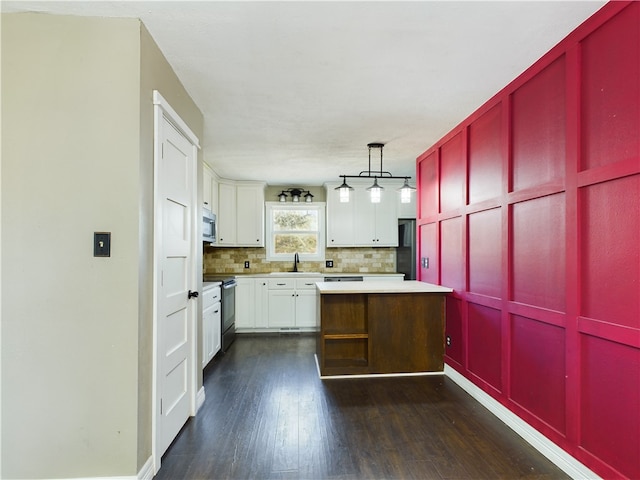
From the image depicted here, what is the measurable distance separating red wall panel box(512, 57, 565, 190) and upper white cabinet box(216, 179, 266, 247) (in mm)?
3774

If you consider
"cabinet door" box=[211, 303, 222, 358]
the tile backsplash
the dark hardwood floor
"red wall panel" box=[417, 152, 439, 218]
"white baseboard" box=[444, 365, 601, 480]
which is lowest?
the dark hardwood floor

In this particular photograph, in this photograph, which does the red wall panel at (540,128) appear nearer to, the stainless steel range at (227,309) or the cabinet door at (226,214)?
the stainless steel range at (227,309)

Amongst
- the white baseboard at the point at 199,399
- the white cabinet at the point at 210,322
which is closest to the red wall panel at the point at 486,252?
the white baseboard at the point at 199,399

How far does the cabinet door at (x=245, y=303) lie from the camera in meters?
4.90

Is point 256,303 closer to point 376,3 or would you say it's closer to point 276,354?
point 276,354

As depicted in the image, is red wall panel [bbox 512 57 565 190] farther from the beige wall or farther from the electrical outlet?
the electrical outlet

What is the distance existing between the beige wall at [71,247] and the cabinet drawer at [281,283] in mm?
3354

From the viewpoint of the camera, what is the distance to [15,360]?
153 centimetres

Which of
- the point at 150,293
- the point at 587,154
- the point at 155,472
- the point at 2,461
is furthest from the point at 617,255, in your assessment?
the point at 2,461

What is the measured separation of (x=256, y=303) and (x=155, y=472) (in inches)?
126

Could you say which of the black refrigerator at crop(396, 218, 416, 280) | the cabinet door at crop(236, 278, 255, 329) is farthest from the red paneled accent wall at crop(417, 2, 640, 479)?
the cabinet door at crop(236, 278, 255, 329)

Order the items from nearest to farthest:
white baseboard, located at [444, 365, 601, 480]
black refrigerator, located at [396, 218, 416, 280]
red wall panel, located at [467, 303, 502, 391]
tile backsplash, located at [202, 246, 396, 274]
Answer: white baseboard, located at [444, 365, 601, 480], red wall panel, located at [467, 303, 502, 391], black refrigerator, located at [396, 218, 416, 280], tile backsplash, located at [202, 246, 396, 274]

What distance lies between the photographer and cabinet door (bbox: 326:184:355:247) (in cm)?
528

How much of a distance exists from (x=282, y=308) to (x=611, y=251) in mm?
4101
